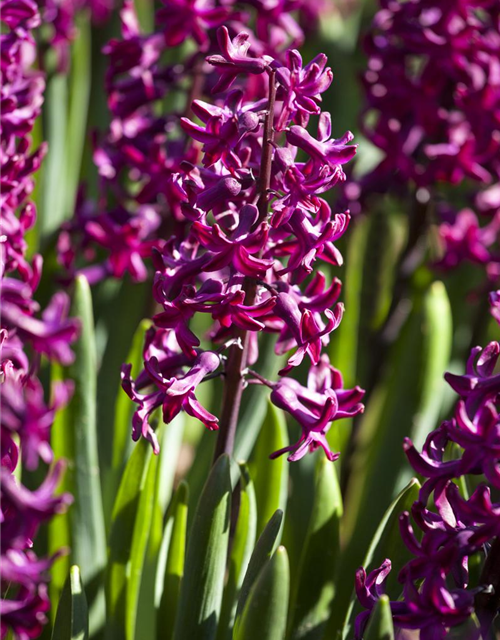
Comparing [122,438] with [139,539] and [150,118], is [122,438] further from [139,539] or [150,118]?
[150,118]

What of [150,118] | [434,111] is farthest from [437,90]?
[150,118]

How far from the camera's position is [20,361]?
111 cm

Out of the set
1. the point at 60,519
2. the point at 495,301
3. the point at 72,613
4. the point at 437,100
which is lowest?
the point at 60,519

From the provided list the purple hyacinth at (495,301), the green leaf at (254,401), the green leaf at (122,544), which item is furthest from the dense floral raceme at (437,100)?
the green leaf at (122,544)

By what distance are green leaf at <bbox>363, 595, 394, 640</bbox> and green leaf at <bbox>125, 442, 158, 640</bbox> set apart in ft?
1.56

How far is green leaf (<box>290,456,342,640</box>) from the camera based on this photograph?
1316mm

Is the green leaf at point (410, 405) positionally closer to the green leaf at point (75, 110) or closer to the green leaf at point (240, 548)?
the green leaf at point (240, 548)

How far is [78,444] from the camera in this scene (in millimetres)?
1497

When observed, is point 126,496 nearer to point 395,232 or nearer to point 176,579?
point 176,579

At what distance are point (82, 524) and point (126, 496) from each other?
199 mm

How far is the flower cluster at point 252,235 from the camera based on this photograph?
3.43ft

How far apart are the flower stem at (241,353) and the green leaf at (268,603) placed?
210mm

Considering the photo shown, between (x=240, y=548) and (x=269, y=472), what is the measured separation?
0.52ft

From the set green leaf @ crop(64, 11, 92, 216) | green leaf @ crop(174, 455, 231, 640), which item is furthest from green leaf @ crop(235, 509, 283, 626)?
green leaf @ crop(64, 11, 92, 216)
